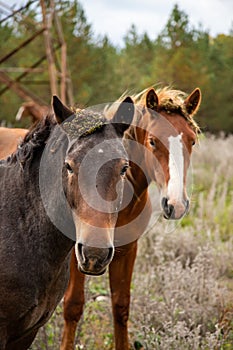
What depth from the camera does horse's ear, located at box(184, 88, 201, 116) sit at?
3662 mm

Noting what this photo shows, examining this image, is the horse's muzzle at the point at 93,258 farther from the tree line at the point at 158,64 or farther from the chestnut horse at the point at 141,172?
the tree line at the point at 158,64

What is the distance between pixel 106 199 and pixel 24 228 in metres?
0.53

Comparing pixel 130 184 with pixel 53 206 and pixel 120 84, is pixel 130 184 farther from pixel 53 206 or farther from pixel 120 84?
pixel 120 84

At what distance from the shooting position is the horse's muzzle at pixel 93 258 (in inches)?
81.2

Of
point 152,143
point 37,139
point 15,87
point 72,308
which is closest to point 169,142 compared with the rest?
point 152,143

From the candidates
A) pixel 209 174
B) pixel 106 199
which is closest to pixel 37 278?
pixel 106 199

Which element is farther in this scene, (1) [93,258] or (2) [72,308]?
(2) [72,308]

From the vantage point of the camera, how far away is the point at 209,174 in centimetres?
986

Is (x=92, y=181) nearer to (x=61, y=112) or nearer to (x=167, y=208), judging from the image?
(x=61, y=112)

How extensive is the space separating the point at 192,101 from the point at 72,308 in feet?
5.57

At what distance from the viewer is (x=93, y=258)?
81.4 inches

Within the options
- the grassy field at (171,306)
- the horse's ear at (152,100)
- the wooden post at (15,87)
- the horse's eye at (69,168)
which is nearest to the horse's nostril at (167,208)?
the grassy field at (171,306)

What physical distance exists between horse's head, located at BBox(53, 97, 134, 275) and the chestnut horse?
100 cm

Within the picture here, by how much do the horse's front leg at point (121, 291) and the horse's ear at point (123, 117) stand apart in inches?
52.1
